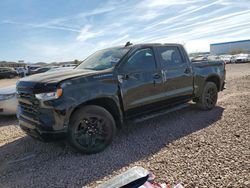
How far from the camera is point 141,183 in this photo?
2.41 m

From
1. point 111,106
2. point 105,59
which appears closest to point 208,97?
point 105,59

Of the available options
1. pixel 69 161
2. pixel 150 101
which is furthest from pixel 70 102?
pixel 150 101

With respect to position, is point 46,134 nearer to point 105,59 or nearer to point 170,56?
point 105,59

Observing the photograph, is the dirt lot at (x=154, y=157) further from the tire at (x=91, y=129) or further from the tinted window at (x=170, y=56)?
the tinted window at (x=170, y=56)

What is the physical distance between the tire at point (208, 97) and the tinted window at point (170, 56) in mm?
1217

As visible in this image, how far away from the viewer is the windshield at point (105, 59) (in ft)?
15.9

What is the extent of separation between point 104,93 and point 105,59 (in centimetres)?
108

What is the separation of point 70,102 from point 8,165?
1.50 metres

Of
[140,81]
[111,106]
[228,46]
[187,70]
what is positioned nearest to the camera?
[111,106]

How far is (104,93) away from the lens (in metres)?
4.30

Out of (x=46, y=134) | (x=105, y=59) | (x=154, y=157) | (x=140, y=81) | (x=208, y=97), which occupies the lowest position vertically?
(x=154, y=157)

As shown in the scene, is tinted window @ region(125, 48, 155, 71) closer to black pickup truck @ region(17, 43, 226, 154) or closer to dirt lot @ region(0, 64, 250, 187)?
black pickup truck @ region(17, 43, 226, 154)

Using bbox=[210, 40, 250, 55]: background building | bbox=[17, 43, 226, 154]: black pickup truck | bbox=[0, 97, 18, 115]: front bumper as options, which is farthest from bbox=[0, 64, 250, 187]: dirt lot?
bbox=[210, 40, 250, 55]: background building

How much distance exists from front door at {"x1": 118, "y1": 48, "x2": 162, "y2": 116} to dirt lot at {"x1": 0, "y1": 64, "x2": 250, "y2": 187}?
0.68 meters
